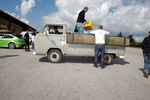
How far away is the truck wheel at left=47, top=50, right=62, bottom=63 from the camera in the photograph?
15.5 ft

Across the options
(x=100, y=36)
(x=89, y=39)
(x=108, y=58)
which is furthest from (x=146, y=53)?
(x=89, y=39)

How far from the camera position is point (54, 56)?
481 centimetres

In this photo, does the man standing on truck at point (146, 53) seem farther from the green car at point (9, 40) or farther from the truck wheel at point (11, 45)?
the truck wheel at point (11, 45)

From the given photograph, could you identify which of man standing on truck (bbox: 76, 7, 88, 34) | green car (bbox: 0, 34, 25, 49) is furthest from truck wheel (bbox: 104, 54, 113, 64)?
green car (bbox: 0, 34, 25, 49)

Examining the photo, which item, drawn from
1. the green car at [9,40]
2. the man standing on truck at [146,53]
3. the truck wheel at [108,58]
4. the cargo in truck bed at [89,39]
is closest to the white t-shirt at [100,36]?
the cargo in truck bed at [89,39]

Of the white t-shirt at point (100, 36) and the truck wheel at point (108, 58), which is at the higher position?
the white t-shirt at point (100, 36)

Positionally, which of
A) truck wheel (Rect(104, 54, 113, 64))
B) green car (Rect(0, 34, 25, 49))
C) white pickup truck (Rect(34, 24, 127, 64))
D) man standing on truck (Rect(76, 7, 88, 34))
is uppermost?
man standing on truck (Rect(76, 7, 88, 34))

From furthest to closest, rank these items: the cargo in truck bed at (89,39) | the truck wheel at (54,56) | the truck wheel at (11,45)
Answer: the truck wheel at (11,45) → the truck wheel at (54,56) → the cargo in truck bed at (89,39)

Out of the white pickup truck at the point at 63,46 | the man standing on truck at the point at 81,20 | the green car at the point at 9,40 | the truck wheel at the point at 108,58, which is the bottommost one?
the truck wheel at the point at 108,58

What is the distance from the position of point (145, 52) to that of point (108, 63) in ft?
5.91

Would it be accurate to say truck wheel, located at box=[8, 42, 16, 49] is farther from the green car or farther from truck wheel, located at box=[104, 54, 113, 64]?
truck wheel, located at box=[104, 54, 113, 64]

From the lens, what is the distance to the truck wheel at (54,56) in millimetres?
4712

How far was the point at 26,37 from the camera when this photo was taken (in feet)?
27.3

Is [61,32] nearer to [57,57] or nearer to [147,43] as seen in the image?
[57,57]
